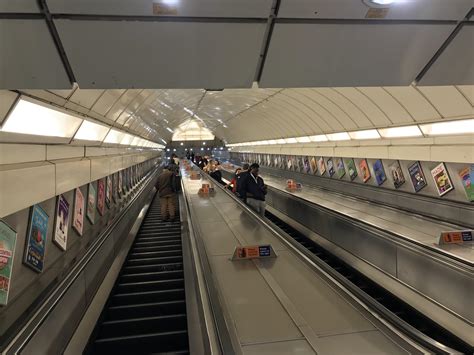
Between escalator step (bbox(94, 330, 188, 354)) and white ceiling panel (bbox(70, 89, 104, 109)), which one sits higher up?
white ceiling panel (bbox(70, 89, 104, 109))

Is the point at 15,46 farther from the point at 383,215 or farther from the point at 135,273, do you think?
the point at 383,215

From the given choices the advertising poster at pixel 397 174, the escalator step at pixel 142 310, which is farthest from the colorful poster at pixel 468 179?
the escalator step at pixel 142 310

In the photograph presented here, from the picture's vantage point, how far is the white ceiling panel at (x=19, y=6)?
2.11 m

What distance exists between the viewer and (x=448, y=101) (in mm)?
6973

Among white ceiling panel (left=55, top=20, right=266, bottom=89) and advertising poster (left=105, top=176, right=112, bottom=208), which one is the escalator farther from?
white ceiling panel (left=55, top=20, right=266, bottom=89)

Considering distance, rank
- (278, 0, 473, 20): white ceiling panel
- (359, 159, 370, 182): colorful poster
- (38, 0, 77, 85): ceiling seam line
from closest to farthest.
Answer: (38, 0, 77, 85): ceiling seam line
(278, 0, 473, 20): white ceiling panel
(359, 159, 370, 182): colorful poster

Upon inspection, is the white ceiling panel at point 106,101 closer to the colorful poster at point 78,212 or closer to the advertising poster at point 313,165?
the colorful poster at point 78,212

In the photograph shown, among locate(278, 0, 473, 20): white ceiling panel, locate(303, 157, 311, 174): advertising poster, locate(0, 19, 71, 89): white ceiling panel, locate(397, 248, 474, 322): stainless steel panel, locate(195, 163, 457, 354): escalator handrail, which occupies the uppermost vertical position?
locate(278, 0, 473, 20): white ceiling panel

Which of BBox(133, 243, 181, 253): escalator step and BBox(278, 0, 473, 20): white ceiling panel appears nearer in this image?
BBox(278, 0, 473, 20): white ceiling panel

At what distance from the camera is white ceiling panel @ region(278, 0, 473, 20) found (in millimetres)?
2428

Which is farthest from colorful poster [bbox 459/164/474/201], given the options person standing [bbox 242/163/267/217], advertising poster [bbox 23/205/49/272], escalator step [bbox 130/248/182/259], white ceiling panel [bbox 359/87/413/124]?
advertising poster [bbox 23/205/49/272]

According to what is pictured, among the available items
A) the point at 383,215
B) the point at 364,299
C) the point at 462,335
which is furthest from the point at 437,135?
the point at 364,299

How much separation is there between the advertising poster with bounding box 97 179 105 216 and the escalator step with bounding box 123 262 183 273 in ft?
7.48

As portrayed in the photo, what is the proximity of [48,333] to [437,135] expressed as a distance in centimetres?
820
